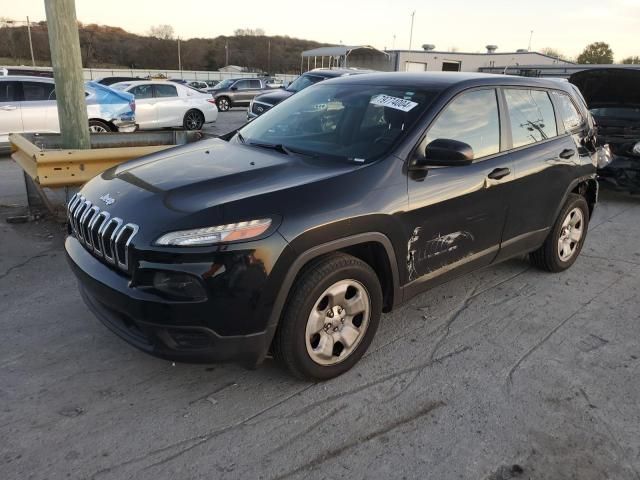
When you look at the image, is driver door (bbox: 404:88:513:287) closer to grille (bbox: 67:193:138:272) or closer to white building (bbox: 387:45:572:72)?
grille (bbox: 67:193:138:272)

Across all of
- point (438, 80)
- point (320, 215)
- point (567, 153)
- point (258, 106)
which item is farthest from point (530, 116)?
point (258, 106)

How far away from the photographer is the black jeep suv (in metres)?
2.58

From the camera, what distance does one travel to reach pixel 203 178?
300 centimetres

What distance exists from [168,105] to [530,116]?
39.2 feet

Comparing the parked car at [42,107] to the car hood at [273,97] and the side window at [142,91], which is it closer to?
the car hood at [273,97]

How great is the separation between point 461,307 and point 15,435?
10.1ft

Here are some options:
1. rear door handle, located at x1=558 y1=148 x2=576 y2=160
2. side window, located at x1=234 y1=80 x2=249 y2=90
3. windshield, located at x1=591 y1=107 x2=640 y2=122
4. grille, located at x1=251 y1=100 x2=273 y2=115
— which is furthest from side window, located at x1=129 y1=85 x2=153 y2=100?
rear door handle, located at x1=558 y1=148 x2=576 y2=160

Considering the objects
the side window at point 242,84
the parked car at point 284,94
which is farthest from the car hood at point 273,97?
the side window at point 242,84

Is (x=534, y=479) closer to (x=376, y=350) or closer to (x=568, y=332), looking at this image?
(x=376, y=350)

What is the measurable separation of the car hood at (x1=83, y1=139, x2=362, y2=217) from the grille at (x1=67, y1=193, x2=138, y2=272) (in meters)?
0.08

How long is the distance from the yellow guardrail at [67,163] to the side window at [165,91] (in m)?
9.68

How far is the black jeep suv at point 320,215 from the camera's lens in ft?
8.45

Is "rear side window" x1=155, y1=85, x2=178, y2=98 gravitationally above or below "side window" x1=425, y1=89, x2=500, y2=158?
below

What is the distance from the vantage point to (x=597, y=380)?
3.23m
